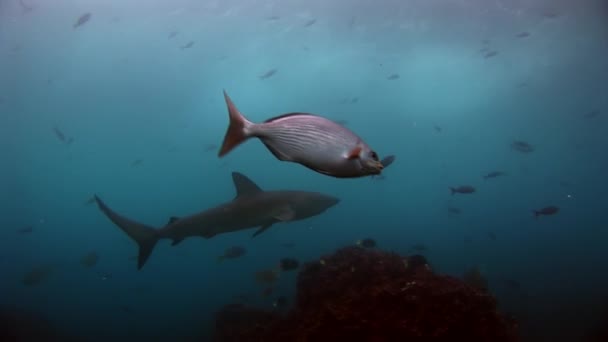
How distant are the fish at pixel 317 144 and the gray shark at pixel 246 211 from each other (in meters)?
5.81

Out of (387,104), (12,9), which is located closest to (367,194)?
(387,104)

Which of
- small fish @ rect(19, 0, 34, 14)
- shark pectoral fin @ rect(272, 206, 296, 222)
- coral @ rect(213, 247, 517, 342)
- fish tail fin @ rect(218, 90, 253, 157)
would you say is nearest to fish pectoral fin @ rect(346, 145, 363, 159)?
fish tail fin @ rect(218, 90, 253, 157)

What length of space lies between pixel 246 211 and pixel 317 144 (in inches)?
258

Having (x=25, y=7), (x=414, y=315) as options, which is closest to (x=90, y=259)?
(x=414, y=315)

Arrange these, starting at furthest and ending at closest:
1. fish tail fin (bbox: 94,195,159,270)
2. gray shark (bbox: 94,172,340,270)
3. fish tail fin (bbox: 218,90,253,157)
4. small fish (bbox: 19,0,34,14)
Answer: small fish (bbox: 19,0,34,14) → fish tail fin (bbox: 94,195,159,270) → gray shark (bbox: 94,172,340,270) → fish tail fin (bbox: 218,90,253,157)

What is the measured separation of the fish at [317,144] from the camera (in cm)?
212

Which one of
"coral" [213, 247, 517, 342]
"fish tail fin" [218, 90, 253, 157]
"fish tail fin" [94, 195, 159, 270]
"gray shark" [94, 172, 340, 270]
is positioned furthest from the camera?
"fish tail fin" [94, 195, 159, 270]

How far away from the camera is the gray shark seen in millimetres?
8344

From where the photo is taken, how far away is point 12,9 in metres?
21.3

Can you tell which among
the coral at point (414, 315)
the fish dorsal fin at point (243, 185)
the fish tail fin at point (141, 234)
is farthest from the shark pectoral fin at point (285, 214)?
the fish tail fin at point (141, 234)

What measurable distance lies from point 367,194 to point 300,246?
2119 inches

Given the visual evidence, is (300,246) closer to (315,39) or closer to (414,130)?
(315,39)

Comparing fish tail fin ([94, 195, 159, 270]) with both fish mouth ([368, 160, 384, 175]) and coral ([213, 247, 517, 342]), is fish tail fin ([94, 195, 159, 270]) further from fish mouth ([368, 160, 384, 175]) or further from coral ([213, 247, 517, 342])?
fish mouth ([368, 160, 384, 175])

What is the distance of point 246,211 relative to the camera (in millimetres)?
8438
